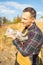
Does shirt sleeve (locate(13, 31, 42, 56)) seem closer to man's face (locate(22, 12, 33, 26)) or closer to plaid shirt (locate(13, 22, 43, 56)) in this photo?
plaid shirt (locate(13, 22, 43, 56))

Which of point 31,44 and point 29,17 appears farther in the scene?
point 29,17

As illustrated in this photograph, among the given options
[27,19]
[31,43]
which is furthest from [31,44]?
[27,19]

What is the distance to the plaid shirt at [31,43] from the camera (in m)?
2.71

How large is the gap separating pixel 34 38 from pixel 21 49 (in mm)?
181

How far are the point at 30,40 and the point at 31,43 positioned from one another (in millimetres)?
34

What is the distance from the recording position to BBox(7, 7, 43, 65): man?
2721 millimetres

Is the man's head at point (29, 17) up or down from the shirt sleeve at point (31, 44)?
up

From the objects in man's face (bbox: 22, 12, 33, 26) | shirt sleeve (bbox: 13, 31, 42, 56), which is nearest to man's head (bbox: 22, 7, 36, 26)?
man's face (bbox: 22, 12, 33, 26)

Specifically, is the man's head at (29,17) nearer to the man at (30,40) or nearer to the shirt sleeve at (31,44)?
the man at (30,40)

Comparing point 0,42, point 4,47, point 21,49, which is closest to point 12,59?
point 4,47

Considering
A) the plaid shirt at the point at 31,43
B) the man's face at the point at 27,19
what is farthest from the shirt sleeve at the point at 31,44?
the man's face at the point at 27,19

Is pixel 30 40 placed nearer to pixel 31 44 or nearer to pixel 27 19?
pixel 31 44

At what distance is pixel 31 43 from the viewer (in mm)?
2715

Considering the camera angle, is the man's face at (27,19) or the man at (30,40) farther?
the man's face at (27,19)
